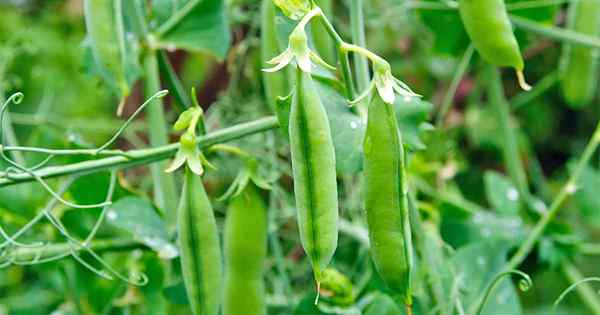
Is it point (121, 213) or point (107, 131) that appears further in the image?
point (107, 131)

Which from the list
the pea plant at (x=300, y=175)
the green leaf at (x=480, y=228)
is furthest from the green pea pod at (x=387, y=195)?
the green leaf at (x=480, y=228)

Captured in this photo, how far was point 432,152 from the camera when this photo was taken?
1.31 meters

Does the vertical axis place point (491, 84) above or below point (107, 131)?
above

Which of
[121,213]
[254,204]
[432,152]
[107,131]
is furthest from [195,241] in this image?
[107,131]

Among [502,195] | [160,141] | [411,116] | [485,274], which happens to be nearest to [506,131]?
[502,195]

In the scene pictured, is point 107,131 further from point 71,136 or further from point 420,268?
point 420,268

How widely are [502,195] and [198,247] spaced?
57 centimetres

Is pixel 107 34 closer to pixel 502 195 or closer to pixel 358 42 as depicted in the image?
pixel 358 42

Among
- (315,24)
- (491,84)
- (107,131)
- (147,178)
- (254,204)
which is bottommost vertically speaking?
(107,131)

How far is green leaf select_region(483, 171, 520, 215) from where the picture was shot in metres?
1.12

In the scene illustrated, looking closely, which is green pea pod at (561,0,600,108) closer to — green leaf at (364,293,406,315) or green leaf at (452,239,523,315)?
green leaf at (452,239,523,315)

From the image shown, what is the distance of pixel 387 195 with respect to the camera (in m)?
0.62

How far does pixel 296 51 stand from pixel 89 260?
486 millimetres

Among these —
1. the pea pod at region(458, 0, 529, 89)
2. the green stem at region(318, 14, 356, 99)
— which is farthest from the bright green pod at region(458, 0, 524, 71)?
the green stem at region(318, 14, 356, 99)
